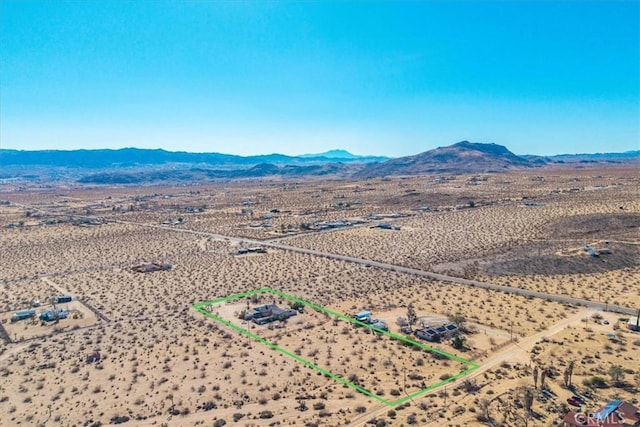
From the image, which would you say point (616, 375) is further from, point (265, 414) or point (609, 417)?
point (265, 414)

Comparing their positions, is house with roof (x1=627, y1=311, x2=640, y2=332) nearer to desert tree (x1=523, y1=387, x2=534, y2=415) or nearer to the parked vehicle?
the parked vehicle

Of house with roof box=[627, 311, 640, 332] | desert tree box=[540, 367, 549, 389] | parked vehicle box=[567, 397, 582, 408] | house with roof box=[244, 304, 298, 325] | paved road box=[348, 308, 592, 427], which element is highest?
house with roof box=[627, 311, 640, 332]

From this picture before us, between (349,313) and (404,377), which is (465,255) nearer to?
(349,313)

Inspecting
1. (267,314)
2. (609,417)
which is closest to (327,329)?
(267,314)

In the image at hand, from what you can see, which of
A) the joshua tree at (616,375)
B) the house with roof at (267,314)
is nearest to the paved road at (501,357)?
the joshua tree at (616,375)

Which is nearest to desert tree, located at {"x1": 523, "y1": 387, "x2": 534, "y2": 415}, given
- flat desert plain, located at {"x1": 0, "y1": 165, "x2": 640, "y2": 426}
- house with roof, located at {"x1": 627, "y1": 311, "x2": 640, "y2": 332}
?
flat desert plain, located at {"x1": 0, "y1": 165, "x2": 640, "y2": 426}

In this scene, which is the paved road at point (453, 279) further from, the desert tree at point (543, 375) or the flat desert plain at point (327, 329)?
the desert tree at point (543, 375)
